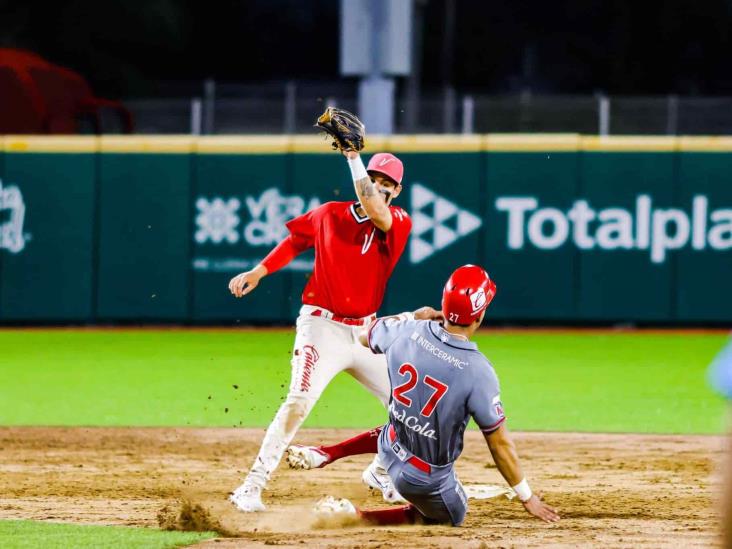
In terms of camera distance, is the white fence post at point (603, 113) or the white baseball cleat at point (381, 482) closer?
the white baseball cleat at point (381, 482)

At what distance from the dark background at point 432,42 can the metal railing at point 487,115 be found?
13.0m

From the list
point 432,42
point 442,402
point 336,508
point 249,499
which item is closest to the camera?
point 442,402

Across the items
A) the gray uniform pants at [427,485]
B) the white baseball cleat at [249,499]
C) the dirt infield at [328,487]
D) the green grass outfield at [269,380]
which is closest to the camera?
the gray uniform pants at [427,485]

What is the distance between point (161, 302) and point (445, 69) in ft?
81.4

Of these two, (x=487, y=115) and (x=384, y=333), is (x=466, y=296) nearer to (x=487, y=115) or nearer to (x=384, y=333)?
(x=384, y=333)

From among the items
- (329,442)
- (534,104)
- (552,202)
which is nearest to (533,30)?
(534,104)

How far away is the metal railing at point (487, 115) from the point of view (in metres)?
18.9

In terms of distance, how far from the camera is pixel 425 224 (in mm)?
16984

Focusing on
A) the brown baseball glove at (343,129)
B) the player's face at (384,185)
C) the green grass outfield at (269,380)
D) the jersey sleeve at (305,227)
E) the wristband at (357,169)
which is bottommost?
the green grass outfield at (269,380)

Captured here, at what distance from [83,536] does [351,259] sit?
77.7 inches

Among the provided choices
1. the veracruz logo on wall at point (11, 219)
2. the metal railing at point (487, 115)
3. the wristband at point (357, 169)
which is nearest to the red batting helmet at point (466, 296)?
the wristband at point (357, 169)

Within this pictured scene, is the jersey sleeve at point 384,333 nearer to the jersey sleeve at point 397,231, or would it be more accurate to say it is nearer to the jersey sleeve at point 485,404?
the jersey sleeve at point 485,404

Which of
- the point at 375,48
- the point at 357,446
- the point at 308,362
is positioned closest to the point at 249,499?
the point at 357,446

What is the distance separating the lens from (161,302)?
17.0m
